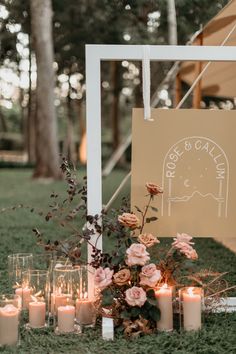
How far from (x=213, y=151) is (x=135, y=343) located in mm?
1102

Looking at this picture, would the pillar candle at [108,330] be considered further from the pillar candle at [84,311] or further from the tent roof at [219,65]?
the tent roof at [219,65]

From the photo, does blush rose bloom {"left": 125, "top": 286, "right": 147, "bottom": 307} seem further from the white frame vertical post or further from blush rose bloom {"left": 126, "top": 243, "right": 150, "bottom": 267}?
the white frame vertical post

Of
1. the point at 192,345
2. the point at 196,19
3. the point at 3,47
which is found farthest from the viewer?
the point at 3,47

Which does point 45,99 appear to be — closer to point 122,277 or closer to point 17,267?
point 17,267

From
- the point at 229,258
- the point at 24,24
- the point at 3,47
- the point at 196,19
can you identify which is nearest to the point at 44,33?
the point at 24,24

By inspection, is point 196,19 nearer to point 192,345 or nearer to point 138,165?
point 138,165

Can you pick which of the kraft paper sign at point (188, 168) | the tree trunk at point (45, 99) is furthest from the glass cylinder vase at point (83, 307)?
the tree trunk at point (45, 99)

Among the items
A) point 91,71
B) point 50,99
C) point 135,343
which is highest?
point 50,99

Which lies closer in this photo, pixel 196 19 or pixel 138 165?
pixel 138 165

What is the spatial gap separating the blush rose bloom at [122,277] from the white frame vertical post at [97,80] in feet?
0.80

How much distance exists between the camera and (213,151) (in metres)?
3.28

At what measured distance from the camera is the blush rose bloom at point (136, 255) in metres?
Answer: 2.95

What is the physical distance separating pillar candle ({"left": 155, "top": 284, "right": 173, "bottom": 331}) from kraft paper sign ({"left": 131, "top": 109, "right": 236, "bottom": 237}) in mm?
351

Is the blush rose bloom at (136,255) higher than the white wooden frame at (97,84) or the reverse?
the reverse
